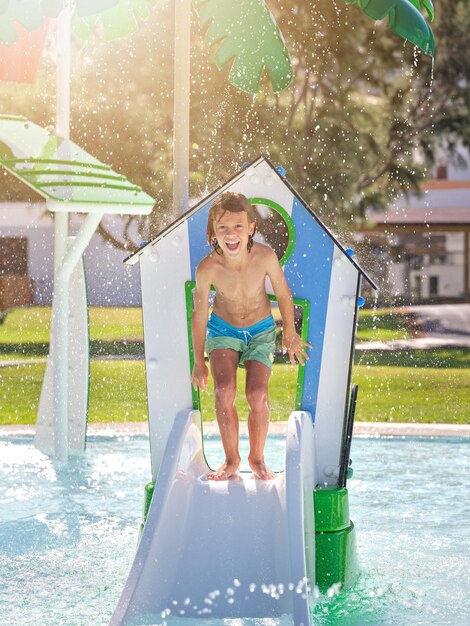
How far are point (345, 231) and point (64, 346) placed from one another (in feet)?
37.9

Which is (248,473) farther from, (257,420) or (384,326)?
(384,326)

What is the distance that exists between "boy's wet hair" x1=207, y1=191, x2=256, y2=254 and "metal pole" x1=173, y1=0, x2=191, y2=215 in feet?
4.62

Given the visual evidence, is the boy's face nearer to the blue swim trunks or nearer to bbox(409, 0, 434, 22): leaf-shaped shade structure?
the blue swim trunks

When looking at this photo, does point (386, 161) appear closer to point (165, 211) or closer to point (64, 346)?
point (165, 211)

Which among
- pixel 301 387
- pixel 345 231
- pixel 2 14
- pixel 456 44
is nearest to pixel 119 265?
pixel 345 231

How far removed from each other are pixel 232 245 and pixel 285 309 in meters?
0.33

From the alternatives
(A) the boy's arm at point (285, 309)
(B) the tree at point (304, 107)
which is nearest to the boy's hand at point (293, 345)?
(A) the boy's arm at point (285, 309)

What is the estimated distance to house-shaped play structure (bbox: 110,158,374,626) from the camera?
147 inches

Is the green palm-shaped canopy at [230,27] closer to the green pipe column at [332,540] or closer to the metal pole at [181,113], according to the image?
the metal pole at [181,113]

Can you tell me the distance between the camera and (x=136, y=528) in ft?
17.5

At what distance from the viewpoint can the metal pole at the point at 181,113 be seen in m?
5.78

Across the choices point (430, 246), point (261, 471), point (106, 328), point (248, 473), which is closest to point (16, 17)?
point (248, 473)

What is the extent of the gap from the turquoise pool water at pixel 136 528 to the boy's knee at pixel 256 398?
73 cm

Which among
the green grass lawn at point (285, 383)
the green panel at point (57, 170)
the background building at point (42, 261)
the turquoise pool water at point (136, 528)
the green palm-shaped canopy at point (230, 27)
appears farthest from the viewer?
the background building at point (42, 261)
